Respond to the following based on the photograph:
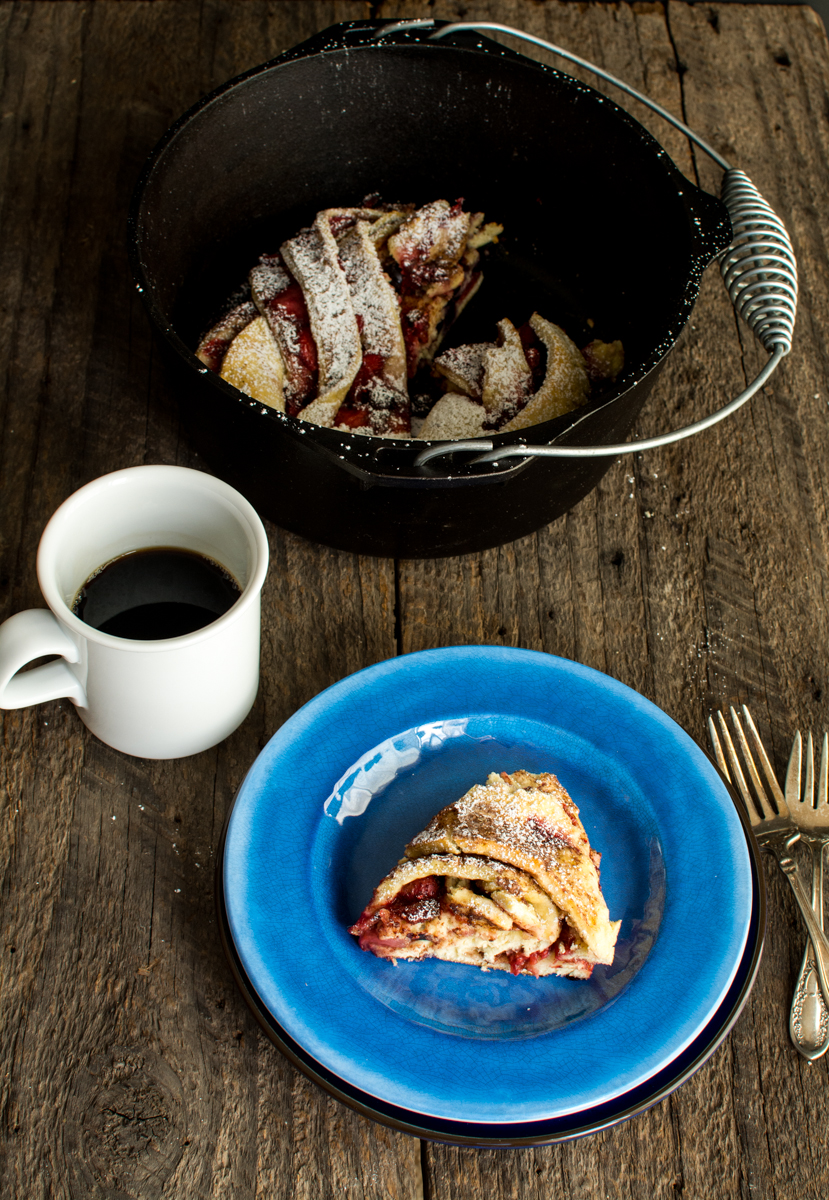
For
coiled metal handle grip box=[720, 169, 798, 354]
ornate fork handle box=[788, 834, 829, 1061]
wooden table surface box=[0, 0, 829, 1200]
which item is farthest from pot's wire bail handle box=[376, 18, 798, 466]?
ornate fork handle box=[788, 834, 829, 1061]

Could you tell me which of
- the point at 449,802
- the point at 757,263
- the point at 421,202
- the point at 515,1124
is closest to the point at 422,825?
the point at 449,802

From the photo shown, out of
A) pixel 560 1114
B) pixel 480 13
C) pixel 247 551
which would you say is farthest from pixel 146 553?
pixel 480 13

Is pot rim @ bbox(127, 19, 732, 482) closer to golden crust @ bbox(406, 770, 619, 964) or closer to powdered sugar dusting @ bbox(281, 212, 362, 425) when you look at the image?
powdered sugar dusting @ bbox(281, 212, 362, 425)

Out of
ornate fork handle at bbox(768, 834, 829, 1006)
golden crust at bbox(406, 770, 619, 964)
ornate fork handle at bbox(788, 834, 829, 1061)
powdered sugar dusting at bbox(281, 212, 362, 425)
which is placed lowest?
ornate fork handle at bbox(788, 834, 829, 1061)

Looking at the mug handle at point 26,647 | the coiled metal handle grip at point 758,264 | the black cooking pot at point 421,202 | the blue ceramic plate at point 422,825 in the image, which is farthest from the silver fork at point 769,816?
the mug handle at point 26,647

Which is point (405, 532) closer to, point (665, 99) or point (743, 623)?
point (743, 623)

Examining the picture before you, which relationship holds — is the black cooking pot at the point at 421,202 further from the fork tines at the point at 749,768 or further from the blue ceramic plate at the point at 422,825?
the fork tines at the point at 749,768

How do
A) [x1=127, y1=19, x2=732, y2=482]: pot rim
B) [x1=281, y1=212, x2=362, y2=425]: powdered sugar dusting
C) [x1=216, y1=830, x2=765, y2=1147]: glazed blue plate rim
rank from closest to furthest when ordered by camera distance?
[x1=216, y1=830, x2=765, y2=1147]: glazed blue plate rim → [x1=127, y1=19, x2=732, y2=482]: pot rim → [x1=281, y1=212, x2=362, y2=425]: powdered sugar dusting
